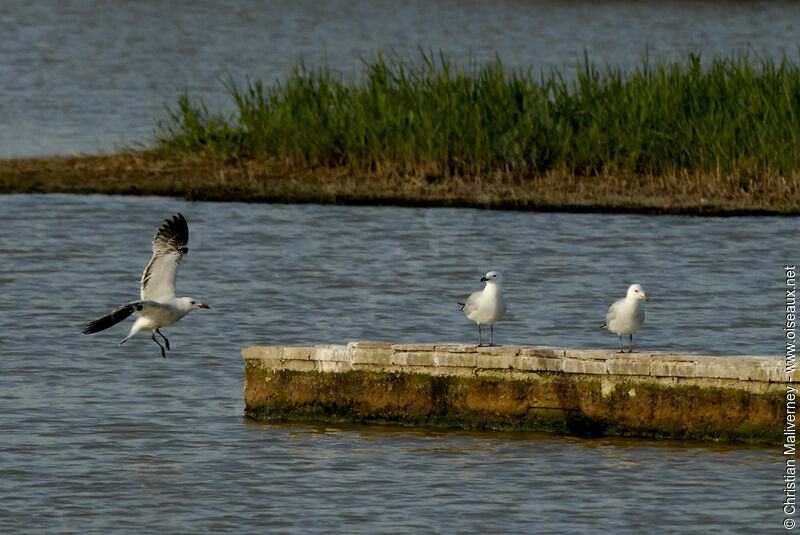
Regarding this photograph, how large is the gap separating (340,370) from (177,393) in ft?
8.28

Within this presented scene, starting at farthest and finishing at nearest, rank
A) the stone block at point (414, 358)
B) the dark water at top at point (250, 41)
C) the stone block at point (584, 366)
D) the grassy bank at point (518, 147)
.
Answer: the dark water at top at point (250, 41), the grassy bank at point (518, 147), the stone block at point (414, 358), the stone block at point (584, 366)

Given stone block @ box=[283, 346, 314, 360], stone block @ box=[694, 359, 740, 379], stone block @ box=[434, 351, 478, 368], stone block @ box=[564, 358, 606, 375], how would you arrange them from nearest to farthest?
stone block @ box=[694, 359, 740, 379] → stone block @ box=[564, 358, 606, 375] → stone block @ box=[434, 351, 478, 368] → stone block @ box=[283, 346, 314, 360]

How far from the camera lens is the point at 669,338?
18.9 m

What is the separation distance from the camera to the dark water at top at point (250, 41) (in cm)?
4187

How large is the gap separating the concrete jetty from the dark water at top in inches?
790

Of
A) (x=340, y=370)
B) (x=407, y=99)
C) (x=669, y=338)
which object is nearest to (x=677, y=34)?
(x=407, y=99)

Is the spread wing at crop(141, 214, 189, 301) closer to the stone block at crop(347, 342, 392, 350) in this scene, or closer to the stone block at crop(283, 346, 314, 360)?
the stone block at crop(283, 346, 314, 360)

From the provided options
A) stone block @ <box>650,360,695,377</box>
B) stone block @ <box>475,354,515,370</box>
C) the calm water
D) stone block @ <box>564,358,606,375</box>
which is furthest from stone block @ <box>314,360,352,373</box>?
stone block @ <box>650,360,695,377</box>

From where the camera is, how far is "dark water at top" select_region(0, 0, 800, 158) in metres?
41.9

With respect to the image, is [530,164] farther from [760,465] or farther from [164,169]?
[760,465]

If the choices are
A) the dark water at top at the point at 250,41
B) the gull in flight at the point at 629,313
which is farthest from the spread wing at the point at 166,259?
the dark water at top at the point at 250,41

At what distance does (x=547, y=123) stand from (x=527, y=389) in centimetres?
1308

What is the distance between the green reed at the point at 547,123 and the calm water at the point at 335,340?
101cm

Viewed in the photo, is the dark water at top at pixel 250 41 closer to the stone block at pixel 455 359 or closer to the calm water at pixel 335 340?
the calm water at pixel 335 340
